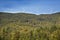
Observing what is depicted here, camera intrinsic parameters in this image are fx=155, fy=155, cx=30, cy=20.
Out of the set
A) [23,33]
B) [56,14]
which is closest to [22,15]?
[56,14]

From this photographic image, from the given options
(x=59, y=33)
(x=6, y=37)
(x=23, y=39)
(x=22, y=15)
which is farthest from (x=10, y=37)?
(x=22, y=15)

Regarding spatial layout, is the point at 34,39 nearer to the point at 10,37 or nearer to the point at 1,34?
the point at 10,37

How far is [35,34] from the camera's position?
72.9ft

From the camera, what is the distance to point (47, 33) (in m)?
22.2

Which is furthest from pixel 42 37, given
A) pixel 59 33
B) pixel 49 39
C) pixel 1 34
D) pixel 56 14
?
pixel 56 14

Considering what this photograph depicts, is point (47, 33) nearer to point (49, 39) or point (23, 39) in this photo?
point (49, 39)

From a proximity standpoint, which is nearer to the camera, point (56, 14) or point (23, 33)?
point (23, 33)

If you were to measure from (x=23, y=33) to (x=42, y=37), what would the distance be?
2.97m

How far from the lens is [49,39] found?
70.0 feet

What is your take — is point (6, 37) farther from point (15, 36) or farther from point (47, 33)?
point (47, 33)

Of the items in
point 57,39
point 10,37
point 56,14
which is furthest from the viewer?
point 56,14

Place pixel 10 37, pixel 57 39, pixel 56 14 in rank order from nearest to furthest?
1. pixel 57 39
2. pixel 10 37
3. pixel 56 14

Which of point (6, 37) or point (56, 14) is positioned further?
point (56, 14)

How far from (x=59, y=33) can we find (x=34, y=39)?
11.8ft
